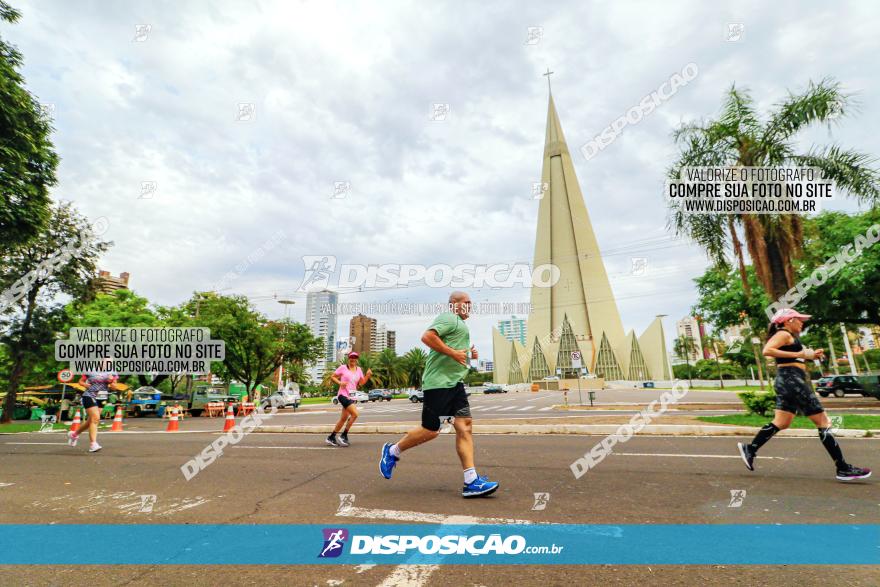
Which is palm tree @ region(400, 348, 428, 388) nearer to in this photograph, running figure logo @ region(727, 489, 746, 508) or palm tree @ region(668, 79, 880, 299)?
palm tree @ region(668, 79, 880, 299)

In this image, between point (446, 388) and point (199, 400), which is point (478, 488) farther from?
point (199, 400)

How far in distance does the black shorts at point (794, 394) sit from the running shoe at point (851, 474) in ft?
1.91

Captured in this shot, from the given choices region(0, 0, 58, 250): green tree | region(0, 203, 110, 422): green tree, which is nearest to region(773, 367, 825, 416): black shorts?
region(0, 0, 58, 250): green tree

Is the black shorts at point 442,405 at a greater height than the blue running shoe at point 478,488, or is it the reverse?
the black shorts at point 442,405

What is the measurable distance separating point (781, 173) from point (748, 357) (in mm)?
65539

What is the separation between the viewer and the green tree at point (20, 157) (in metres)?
9.81

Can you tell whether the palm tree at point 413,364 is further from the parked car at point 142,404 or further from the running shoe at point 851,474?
the running shoe at point 851,474

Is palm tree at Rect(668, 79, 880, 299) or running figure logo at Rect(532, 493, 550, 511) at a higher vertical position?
palm tree at Rect(668, 79, 880, 299)

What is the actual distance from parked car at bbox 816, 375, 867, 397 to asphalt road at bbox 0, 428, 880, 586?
26.6 meters

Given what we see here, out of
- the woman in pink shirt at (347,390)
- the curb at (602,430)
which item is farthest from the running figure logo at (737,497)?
the woman in pink shirt at (347,390)

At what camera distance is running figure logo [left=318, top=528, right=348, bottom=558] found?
8.73 feet

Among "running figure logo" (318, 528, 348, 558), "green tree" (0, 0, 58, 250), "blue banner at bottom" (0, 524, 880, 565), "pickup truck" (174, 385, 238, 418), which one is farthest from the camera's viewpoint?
"pickup truck" (174, 385, 238, 418)

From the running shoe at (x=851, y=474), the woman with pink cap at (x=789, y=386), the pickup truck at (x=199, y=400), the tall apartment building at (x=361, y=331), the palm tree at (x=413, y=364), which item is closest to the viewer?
the running shoe at (x=851, y=474)

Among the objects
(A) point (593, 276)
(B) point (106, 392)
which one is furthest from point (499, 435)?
(A) point (593, 276)
